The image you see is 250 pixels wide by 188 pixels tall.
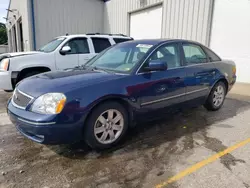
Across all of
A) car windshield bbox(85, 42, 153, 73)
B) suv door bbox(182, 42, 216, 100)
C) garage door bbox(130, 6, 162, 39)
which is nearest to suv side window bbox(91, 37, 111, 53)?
car windshield bbox(85, 42, 153, 73)

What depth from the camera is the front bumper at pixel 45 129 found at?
8.48ft

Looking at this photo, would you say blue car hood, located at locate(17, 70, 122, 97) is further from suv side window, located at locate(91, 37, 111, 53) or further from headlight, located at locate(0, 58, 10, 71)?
suv side window, located at locate(91, 37, 111, 53)

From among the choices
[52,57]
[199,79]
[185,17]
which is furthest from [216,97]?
[185,17]

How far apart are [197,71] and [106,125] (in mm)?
2186

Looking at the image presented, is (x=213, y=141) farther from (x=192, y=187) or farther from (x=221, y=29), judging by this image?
(x=221, y=29)

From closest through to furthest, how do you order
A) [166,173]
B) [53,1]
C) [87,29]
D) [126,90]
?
[166,173], [126,90], [53,1], [87,29]

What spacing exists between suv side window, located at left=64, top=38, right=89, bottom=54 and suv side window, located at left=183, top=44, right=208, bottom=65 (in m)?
3.52

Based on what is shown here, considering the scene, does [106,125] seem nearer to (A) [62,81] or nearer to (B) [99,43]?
(A) [62,81]

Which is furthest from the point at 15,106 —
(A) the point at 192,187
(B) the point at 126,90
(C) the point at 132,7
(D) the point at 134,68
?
(C) the point at 132,7

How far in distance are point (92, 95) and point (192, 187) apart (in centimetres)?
159

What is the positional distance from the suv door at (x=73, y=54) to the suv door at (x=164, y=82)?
351 centimetres

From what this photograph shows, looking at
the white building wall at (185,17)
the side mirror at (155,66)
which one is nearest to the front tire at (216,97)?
the side mirror at (155,66)

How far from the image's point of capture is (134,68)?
10.9ft

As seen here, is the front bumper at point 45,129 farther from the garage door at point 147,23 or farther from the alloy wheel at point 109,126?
the garage door at point 147,23
